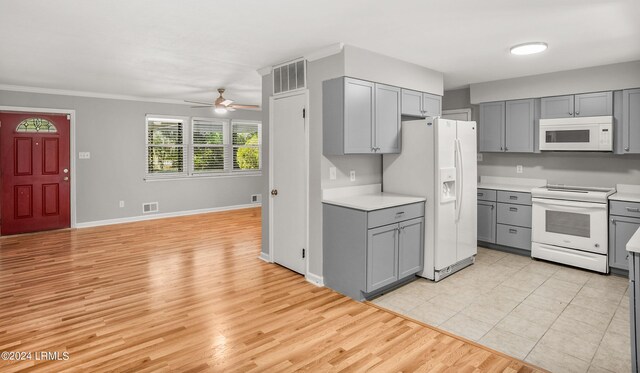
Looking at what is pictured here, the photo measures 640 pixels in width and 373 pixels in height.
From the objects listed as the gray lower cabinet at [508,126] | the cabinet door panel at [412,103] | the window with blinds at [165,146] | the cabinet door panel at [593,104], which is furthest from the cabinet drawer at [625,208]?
the window with blinds at [165,146]

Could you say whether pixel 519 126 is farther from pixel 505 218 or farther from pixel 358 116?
pixel 358 116

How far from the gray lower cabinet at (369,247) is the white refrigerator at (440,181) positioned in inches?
6.0

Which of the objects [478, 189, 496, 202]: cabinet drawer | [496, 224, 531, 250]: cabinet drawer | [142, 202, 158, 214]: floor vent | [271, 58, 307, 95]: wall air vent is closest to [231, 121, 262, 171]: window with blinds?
[142, 202, 158, 214]: floor vent

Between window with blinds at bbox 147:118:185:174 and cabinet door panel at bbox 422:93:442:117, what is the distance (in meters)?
5.33

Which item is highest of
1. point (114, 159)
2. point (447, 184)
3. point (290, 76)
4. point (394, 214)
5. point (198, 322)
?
point (290, 76)

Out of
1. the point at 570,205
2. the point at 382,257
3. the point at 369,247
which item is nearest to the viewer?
the point at 369,247

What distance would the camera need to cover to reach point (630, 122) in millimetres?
4207

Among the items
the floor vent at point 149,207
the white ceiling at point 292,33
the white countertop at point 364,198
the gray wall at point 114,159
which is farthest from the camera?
the floor vent at point 149,207

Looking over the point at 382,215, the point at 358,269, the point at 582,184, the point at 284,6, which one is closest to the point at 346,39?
the point at 284,6

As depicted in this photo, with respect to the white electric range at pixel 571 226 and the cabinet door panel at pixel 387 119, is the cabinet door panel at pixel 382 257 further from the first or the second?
the white electric range at pixel 571 226

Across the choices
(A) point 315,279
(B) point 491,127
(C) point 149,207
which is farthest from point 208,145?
(B) point 491,127

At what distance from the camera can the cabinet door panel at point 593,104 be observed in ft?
14.3

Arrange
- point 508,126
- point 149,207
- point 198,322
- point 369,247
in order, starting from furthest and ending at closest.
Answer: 1. point 149,207
2. point 508,126
3. point 369,247
4. point 198,322

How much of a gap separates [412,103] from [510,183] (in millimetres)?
2347
